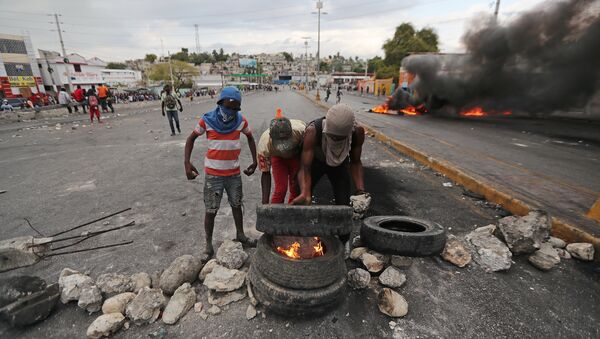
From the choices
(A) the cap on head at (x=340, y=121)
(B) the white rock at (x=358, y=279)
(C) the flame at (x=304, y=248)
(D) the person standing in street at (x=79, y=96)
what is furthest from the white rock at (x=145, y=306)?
(D) the person standing in street at (x=79, y=96)

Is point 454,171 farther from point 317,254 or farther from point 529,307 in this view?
point 317,254

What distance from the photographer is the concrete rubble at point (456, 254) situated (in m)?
2.90

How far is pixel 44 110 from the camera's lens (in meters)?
16.1

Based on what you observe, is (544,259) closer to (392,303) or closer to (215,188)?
(392,303)

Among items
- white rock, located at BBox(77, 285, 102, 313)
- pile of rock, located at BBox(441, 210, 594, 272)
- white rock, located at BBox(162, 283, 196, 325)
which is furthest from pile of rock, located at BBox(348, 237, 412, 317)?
white rock, located at BBox(77, 285, 102, 313)

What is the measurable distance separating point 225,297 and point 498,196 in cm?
424

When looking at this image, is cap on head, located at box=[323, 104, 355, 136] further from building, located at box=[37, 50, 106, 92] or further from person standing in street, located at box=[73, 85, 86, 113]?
building, located at box=[37, 50, 106, 92]

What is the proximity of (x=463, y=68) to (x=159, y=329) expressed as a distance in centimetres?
1859

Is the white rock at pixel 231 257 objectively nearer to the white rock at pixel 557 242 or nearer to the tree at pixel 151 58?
the white rock at pixel 557 242

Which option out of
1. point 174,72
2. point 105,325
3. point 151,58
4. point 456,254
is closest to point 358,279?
point 456,254

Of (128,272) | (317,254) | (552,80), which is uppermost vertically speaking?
(552,80)

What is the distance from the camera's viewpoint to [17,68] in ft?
116

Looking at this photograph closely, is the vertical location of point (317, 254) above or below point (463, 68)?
below

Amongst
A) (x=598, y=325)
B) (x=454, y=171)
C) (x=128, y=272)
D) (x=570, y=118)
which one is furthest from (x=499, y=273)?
(x=570, y=118)
